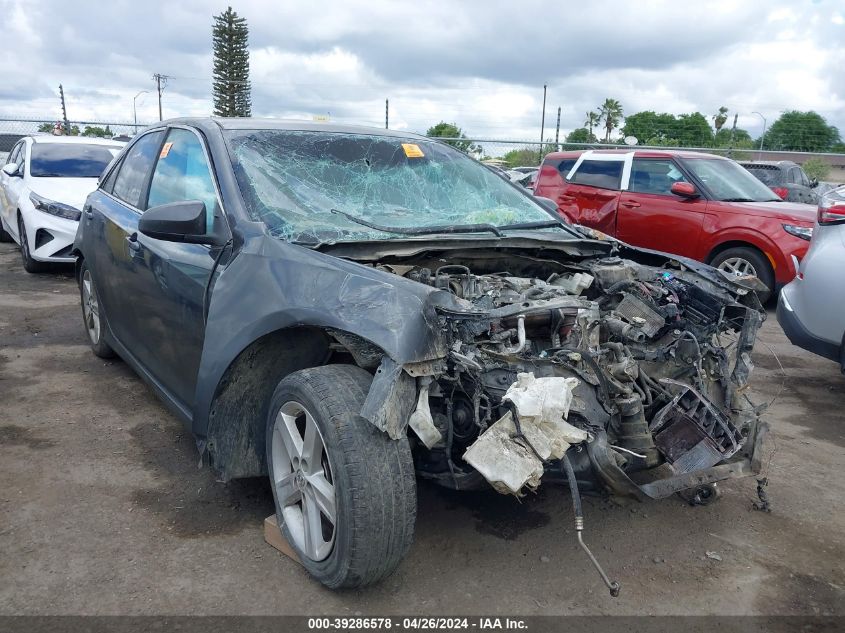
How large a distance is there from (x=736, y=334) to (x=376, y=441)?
1.94 meters

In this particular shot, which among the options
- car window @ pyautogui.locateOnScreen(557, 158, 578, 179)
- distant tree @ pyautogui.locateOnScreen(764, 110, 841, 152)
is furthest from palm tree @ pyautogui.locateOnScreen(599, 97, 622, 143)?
car window @ pyautogui.locateOnScreen(557, 158, 578, 179)

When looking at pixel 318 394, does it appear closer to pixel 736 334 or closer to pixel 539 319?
pixel 539 319

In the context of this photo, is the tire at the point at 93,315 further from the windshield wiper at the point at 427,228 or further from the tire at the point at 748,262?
the tire at the point at 748,262

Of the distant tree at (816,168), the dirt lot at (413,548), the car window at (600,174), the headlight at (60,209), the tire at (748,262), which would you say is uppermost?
the distant tree at (816,168)

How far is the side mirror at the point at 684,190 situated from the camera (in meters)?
8.09

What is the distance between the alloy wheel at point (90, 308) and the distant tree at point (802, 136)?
45.8 m

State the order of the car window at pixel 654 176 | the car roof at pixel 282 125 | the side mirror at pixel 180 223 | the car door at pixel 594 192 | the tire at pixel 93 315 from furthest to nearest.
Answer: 1. the car door at pixel 594 192
2. the car window at pixel 654 176
3. the tire at pixel 93 315
4. the car roof at pixel 282 125
5. the side mirror at pixel 180 223

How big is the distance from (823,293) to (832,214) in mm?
569

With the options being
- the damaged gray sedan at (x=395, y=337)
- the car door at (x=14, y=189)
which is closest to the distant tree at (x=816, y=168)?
the car door at (x=14, y=189)

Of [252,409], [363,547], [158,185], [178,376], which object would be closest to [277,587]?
[363,547]

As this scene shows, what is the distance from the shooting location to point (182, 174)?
368cm

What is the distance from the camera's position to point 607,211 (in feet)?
29.0

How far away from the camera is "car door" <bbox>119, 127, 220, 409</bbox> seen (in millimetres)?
3203

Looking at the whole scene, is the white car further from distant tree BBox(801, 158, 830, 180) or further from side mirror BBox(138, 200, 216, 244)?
distant tree BBox(801, 158, 830, 180)
